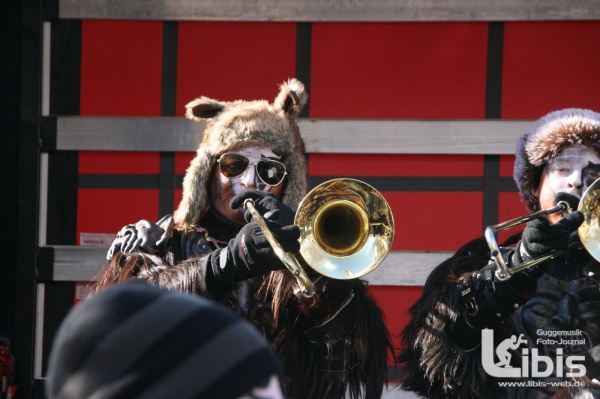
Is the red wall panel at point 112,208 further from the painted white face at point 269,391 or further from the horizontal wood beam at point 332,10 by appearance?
the painted white face at point 269,391

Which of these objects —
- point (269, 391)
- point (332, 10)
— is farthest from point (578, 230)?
point (269, 391)

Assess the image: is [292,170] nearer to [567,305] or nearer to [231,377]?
[567,305]

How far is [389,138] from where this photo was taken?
4.55 m

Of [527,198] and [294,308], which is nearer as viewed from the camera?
A: [294,308]

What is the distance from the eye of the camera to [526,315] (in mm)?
3121

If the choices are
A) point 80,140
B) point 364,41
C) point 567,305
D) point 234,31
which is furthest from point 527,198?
point 80,140

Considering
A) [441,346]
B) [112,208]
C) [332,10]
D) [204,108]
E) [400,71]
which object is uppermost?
[332,10]

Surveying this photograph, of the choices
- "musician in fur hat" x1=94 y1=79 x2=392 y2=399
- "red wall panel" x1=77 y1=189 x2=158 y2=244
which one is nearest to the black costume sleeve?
"musician in fur hat" x1=94 y1=79 x2=392 y2=399

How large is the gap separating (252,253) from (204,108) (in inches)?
31.4

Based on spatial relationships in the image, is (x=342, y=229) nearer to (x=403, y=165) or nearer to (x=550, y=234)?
(x=550, y=234)

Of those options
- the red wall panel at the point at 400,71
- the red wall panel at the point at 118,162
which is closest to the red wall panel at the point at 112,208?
the red wall panel at the point at 118,162

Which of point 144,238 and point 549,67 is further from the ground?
point 549,67

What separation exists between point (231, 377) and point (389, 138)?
3.63m

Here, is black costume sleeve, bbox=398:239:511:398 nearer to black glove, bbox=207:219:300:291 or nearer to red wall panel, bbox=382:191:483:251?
black glove, bbox=207:219:300:291
